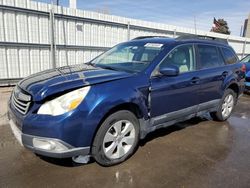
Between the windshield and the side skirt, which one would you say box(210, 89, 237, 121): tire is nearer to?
the side skirt

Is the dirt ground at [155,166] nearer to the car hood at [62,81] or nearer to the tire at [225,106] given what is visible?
the tire at [225,106]

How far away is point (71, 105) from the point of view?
257cm

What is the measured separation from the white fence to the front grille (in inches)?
181

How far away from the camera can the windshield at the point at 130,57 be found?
355 centimetres

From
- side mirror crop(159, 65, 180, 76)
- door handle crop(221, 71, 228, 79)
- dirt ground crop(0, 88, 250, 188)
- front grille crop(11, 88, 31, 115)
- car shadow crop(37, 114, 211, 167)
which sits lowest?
dirt ground crop(0, 88, 250, 188)

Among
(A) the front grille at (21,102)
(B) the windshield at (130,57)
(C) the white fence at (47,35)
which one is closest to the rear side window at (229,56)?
(B) the windshield at (130,57)

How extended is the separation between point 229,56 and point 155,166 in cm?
334

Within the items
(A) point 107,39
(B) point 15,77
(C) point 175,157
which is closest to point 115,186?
(C) point 175,157

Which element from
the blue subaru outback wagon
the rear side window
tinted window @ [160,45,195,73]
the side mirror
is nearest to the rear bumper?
the blue subaru outback wagon

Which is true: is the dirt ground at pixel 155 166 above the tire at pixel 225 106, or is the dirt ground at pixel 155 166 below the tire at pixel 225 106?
below

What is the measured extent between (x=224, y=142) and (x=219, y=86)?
119 cm

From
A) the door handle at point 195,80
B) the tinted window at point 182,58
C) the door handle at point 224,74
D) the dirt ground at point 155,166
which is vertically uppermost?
the tinted window at point 182,58

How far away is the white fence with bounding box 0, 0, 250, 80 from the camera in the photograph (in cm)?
682

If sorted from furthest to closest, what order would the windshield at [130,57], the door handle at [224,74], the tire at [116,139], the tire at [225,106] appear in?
Answer: the tire at [225,106]
the door handle at [224,74]
the windshield at [130,57]
the tire at [116,139]
